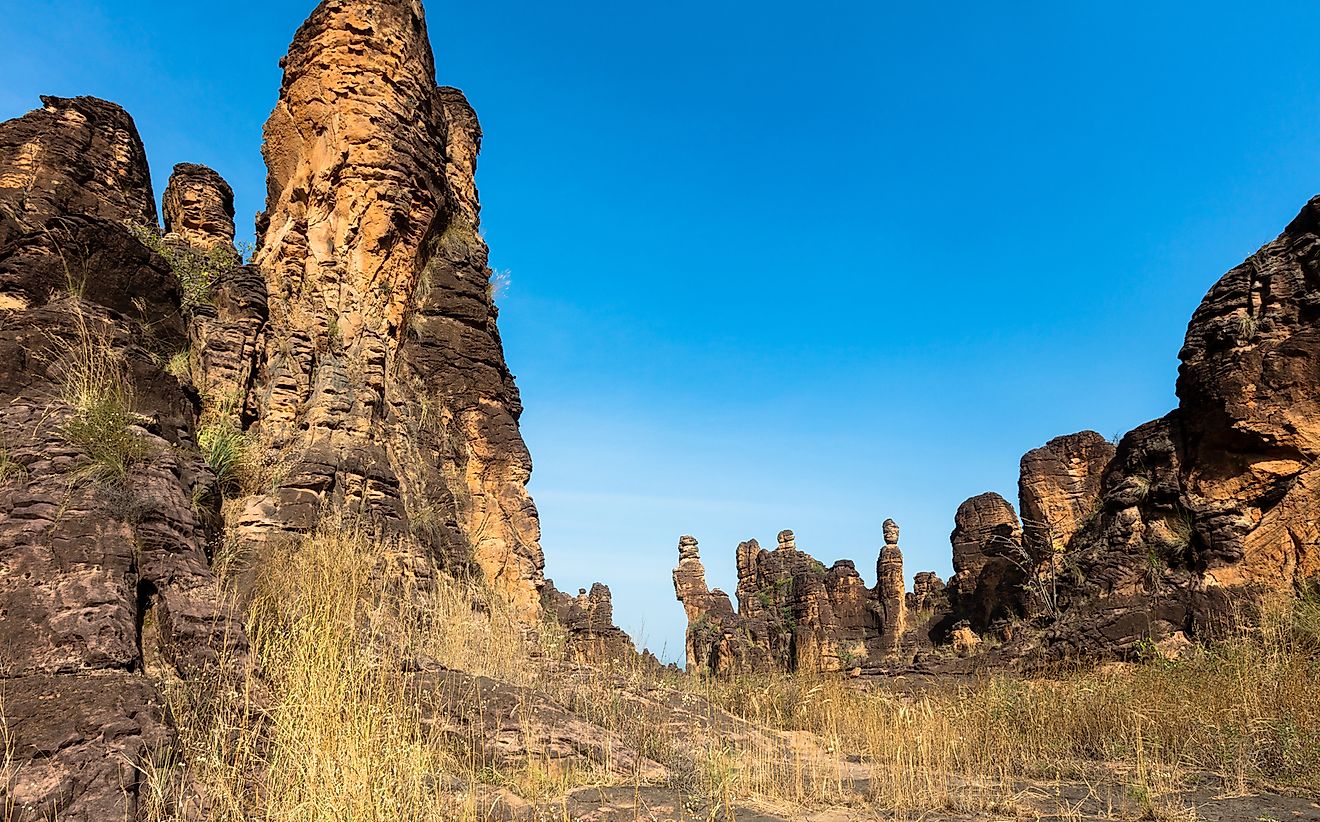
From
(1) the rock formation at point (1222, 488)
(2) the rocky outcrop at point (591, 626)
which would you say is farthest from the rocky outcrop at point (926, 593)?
(1) the rock formation at point (1222, 488)

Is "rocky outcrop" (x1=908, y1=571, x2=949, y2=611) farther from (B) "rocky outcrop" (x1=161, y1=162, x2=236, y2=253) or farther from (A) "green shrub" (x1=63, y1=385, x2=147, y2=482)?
(A) "green shrub" (x1=63, y1=385, x2=147, y2=482)

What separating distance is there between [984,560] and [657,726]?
3815 cm

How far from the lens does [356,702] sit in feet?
11.8

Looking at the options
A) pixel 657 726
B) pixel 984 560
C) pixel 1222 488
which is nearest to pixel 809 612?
pixel 984 560

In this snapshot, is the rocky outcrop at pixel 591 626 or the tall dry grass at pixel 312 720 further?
the rocky outcrop at pixel 591 626

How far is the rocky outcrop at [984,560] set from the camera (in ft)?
106

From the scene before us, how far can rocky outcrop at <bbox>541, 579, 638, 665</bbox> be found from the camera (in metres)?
11.9

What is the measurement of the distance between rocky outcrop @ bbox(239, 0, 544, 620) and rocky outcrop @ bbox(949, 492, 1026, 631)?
87.2 feet

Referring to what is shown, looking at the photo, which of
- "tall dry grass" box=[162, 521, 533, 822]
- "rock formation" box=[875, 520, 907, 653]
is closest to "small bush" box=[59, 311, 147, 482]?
"tall dry grass" box=[162, 521, 533, 822]

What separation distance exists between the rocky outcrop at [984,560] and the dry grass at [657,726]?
24487 millimetres

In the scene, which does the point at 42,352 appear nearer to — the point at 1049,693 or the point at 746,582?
the point at 1049,693

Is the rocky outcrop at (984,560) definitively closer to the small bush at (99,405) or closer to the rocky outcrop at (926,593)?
the rocky outcrop at (926,593)

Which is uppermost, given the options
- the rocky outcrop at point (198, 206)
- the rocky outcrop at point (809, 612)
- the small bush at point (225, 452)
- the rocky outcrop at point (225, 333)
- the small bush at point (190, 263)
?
the rocky outcrop at point (198, 206)

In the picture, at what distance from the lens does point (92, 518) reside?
3.40 m
